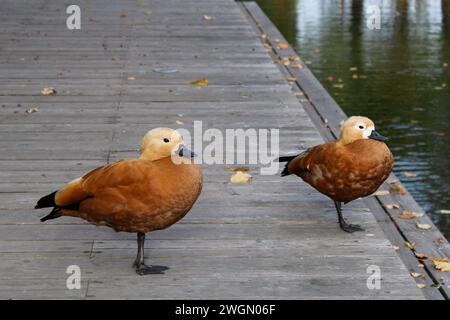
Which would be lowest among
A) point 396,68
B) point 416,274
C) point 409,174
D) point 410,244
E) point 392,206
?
point 396,68

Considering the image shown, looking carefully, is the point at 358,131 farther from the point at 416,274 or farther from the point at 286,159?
the point at 416,274

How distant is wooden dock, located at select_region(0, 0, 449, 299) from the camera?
15.7ft

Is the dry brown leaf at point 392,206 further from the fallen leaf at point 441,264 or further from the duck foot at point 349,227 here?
the fallen leaf at point 441,264

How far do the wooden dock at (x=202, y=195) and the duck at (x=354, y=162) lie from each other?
0.30 meters

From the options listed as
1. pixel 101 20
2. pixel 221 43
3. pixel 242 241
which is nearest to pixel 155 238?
pixel 242 241

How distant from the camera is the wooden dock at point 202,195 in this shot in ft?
15.7

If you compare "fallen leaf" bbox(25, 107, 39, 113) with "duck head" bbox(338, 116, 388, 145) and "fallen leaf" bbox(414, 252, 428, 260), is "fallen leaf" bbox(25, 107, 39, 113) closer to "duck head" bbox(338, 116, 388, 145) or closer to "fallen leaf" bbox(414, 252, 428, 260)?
"duck head" bbox(338, 116, 388, 145)

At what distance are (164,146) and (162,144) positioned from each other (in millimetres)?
14

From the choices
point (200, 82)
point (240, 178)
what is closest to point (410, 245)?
point (240, 178)

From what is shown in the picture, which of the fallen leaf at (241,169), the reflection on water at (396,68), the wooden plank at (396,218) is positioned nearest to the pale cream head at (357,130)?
the wooden plank at (396,218)

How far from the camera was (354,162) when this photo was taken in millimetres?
5203

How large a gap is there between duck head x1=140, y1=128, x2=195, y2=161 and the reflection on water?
3.42m

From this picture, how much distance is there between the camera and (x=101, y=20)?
46.2 ft

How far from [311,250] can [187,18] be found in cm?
948
